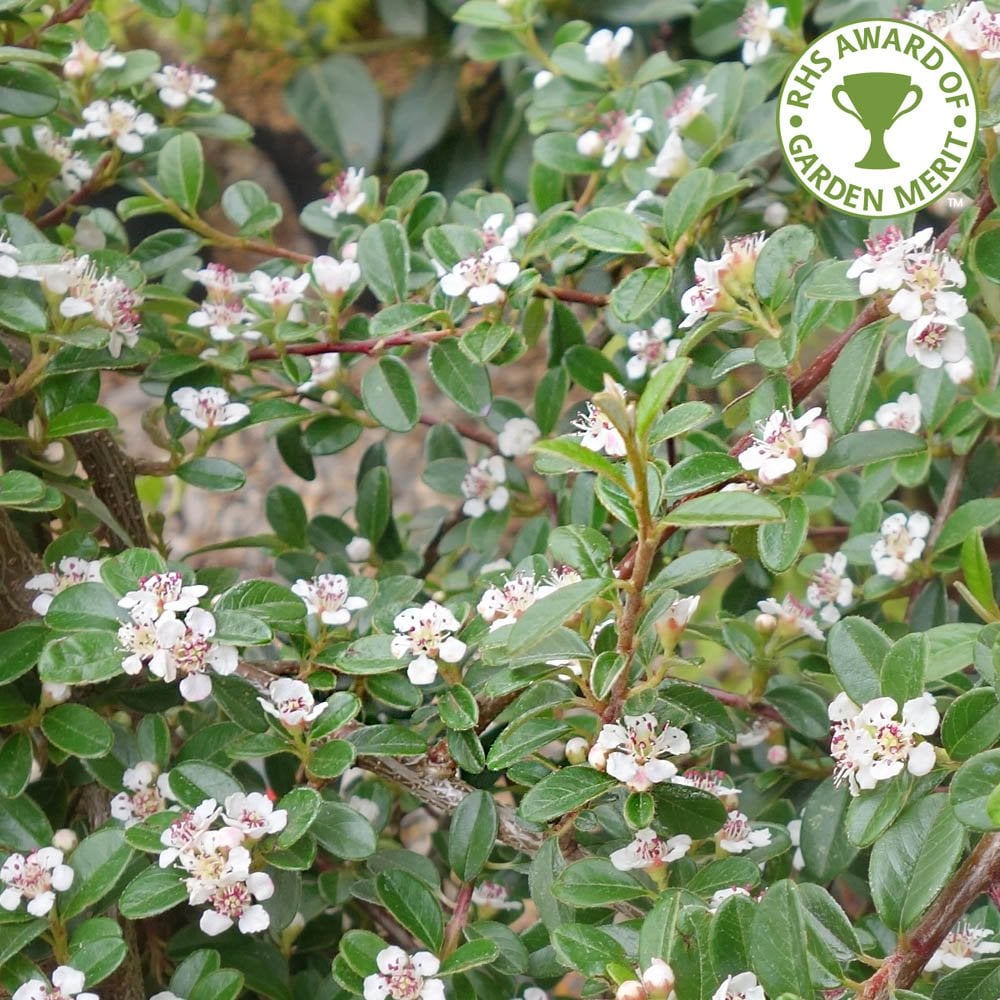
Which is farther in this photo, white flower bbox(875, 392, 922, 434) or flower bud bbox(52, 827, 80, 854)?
white flower bbox(875, 392, 922, 434)

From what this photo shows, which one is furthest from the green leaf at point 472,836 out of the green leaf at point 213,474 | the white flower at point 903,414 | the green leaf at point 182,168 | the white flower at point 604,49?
the white flower at point 604,49

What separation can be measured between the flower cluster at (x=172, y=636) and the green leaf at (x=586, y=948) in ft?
0.79

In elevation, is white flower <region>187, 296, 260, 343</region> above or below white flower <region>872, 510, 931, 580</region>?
above

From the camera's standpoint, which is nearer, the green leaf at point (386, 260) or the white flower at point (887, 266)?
the white flower at point (887, 266)

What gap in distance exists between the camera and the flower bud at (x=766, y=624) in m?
0.93

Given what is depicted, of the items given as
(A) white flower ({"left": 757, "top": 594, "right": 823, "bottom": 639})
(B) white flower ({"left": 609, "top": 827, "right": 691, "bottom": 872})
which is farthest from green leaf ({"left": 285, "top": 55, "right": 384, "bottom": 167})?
(B) white flower ({"left": 609, "top": 827, "right": 691, "bottom": 872})

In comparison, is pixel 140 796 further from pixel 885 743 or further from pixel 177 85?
pixel 177 85

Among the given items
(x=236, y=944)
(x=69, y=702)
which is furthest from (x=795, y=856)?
(x=69, y=702)

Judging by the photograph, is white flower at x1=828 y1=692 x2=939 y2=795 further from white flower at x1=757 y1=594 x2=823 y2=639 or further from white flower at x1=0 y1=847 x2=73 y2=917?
white flower at x1=0 y1=847 x2=73 y2=917

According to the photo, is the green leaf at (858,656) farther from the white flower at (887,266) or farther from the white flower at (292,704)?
the white flower at (292,704)

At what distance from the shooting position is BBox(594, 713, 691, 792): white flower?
0.71 metres

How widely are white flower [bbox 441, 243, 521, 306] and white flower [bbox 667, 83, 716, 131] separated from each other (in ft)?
0.77

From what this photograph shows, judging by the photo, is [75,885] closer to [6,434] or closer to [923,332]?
[6,434]

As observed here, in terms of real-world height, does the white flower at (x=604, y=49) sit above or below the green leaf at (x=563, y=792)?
above
